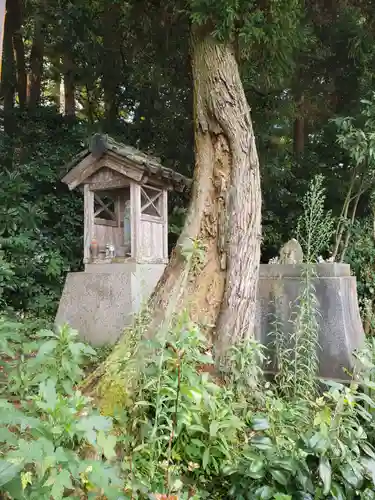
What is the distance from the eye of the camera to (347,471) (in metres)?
1.61

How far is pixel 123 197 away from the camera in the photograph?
5.95 m

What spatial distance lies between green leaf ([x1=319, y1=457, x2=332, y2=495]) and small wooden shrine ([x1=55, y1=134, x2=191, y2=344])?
345 cm

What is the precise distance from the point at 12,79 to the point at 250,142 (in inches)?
311

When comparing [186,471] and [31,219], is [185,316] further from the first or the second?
[31,219]

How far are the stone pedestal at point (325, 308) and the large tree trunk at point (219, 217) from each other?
0.57 meters

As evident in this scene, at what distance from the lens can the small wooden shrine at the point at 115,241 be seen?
5.04 meters

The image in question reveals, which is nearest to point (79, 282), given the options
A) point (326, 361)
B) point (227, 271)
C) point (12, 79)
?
point (227, 271)

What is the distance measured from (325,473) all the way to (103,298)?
3.95m

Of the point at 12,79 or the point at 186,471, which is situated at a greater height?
the point at 12,79

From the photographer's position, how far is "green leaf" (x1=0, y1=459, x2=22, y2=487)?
1001 millimetres

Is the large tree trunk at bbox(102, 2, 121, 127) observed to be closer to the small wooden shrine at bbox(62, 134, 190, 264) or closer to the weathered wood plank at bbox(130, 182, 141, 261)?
the small wooden shrine at bbox(62, 134, 190, 264)

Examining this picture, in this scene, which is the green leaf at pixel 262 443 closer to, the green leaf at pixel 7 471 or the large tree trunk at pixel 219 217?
the green leaf at pixel 7 471

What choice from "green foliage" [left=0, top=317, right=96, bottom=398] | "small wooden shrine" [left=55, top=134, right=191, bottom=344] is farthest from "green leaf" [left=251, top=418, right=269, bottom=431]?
"small wooden shrine" [left=55, top=134, right=191, bottom=344]

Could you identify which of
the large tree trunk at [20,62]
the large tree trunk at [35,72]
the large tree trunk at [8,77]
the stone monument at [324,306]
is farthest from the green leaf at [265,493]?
the large tree trunk at [20,62]
